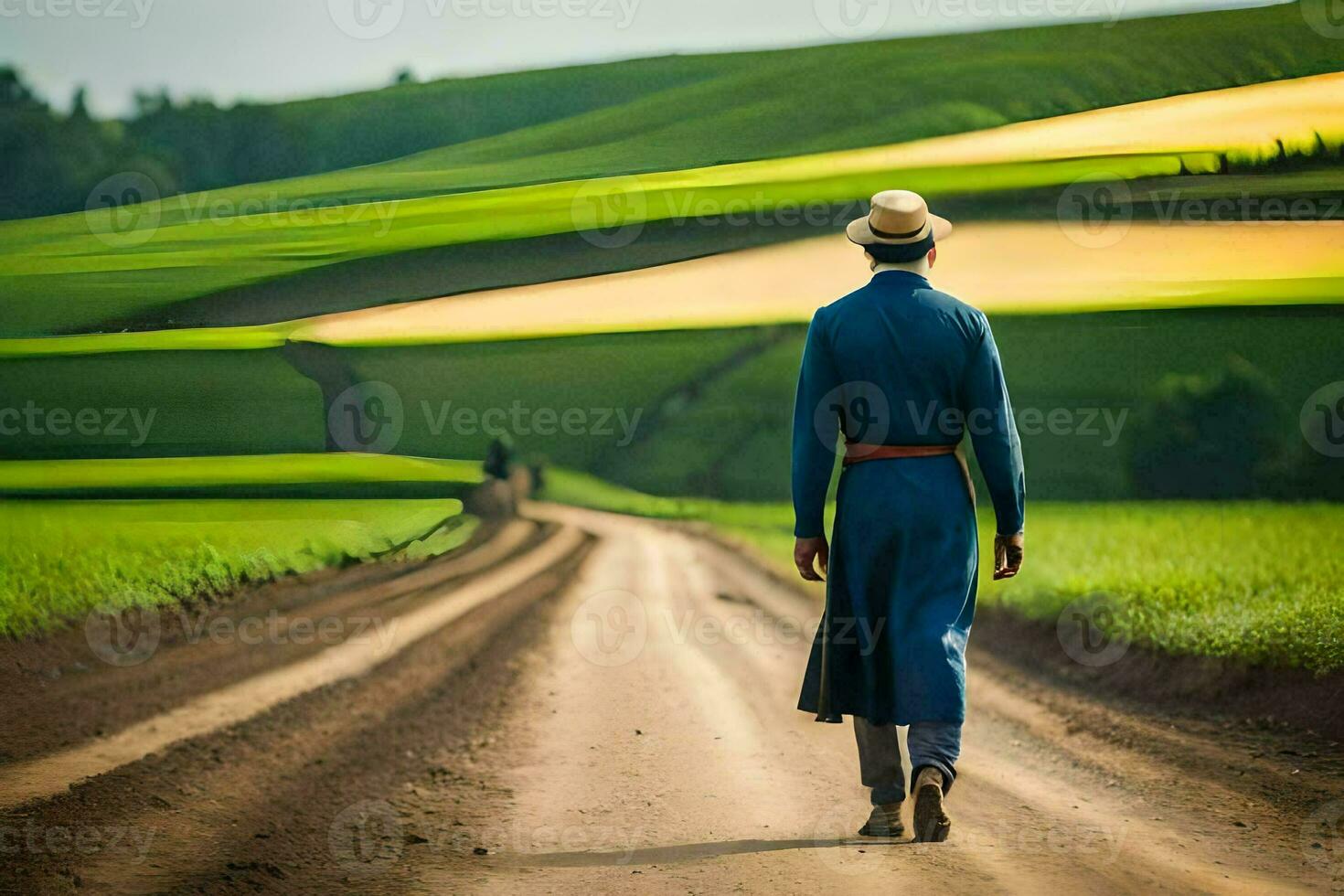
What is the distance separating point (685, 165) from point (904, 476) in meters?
3.60

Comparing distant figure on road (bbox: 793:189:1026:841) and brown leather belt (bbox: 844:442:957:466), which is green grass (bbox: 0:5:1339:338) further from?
brown leather belt (bbox: 844:442:957:466)

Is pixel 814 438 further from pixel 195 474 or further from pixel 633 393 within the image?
pixel 195 474

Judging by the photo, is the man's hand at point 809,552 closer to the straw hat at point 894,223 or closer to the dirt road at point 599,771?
the dirt road at point 599,771

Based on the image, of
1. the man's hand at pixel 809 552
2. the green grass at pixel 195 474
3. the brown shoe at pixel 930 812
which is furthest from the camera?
the green grass at pixel 195 474

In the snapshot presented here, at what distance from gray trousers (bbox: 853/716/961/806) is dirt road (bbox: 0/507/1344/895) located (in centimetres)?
22

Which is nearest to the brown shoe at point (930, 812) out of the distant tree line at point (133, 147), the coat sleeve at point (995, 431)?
the coat sleeve at point (995, 431)

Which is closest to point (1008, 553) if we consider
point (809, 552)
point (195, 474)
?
point (809, 552)

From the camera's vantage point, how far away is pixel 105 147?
6.66 metres

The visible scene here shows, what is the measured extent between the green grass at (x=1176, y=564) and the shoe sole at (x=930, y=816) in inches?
114

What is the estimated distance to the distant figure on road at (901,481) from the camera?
406cm

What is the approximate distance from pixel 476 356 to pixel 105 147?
249 cm

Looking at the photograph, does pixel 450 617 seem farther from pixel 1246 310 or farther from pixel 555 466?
pixel 1246 310

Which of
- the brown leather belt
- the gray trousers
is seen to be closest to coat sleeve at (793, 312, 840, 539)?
the brown leather belt

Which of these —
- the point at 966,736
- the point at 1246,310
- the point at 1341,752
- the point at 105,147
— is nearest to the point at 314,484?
the point at 105,147
